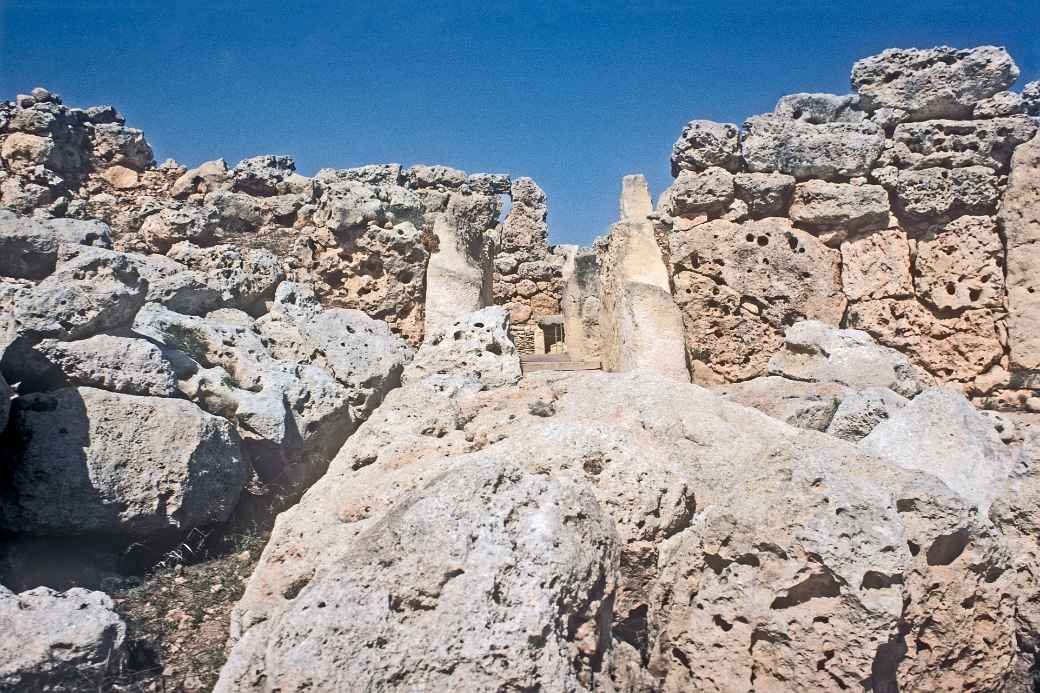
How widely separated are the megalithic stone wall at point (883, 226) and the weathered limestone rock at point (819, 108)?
0.58 feet

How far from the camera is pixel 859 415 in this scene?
5328mm

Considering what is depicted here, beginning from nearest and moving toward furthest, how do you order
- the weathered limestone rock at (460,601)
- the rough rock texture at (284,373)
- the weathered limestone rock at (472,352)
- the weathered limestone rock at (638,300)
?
the weathered limestone rock at (460,601)
the rough rock texture at (284,373)
the weathered limestone rock at (472,352)
the weathered limestone rock at (638,300)

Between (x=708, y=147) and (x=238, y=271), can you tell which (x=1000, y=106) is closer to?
(x=708, y=147)

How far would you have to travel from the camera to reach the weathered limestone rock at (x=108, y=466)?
416 cm

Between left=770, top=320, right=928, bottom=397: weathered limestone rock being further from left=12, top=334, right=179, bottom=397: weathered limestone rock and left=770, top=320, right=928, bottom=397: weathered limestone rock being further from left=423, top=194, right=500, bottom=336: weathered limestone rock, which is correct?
left=12, top=334, right=179, bottom=397: weathered limestone rock

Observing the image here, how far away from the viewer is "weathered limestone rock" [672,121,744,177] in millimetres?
7238

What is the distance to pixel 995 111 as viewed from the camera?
705 centimetres

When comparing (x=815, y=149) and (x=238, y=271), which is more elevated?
(x=815, y=149)

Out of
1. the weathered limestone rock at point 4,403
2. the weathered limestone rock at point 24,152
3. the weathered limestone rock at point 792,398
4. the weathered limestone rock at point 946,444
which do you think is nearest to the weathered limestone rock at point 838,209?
the weathered limestone rock at point 792,398

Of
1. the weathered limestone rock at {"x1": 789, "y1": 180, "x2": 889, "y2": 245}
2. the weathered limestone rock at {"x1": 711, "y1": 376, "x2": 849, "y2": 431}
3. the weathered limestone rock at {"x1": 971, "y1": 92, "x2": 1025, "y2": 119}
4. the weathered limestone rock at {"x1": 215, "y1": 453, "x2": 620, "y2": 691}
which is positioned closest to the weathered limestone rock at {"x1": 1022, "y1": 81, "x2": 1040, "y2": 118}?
the weathered limestone rock at {"x1": 971, "y1": 92, "x2": 1025, "y2": 119}

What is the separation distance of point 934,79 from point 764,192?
1.74 m

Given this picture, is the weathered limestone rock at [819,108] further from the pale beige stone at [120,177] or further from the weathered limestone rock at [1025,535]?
the pale beige stone at [120,177]

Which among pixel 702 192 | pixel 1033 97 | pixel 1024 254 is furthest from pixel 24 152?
pixel 1033 97

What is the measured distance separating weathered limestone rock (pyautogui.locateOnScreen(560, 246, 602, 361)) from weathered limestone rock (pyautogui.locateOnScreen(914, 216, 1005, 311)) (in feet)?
20.0
